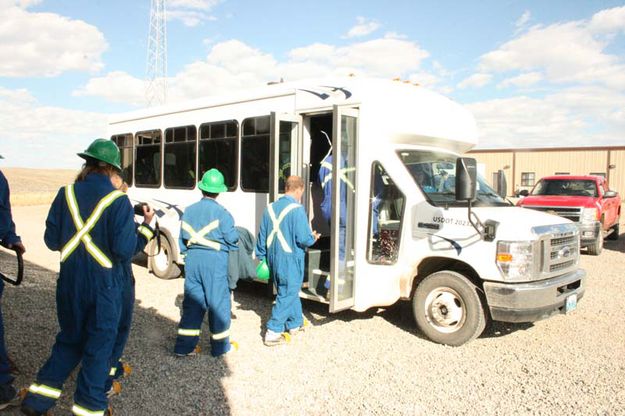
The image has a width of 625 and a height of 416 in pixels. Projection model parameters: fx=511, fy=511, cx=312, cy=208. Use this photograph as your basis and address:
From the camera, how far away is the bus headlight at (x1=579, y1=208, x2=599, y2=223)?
1168cm

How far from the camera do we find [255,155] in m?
7.04

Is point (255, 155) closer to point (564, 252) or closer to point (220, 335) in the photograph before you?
point (220, 335)

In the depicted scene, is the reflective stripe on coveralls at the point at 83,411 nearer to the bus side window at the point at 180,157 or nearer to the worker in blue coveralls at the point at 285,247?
the worker in blue coveralls at the point at 285,247

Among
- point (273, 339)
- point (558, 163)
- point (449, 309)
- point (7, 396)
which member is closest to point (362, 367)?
point (273, 339)

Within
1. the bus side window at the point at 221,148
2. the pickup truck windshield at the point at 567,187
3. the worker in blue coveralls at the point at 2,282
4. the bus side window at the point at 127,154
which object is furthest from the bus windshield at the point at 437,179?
the pickup truck windshield at the point at 567,187

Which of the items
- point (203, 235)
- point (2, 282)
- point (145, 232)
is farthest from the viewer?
point (203, 235)

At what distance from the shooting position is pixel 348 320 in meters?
6.38

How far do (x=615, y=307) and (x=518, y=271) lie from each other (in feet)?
10.3

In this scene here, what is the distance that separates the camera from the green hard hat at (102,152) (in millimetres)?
3424

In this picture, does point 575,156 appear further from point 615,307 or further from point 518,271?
point 518,271

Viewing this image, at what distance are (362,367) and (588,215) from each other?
9.12 metres

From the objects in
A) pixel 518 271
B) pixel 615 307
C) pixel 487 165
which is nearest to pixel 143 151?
pixel 518 271

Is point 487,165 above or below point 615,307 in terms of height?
above

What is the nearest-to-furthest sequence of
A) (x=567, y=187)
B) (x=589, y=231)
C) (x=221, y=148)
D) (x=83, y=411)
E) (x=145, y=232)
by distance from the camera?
1. (x=83, y=411)
2. (x=145, y=232)
3. (x=221, y=148)
4. (x=589, y=231)
5. (x=567, y=187)
